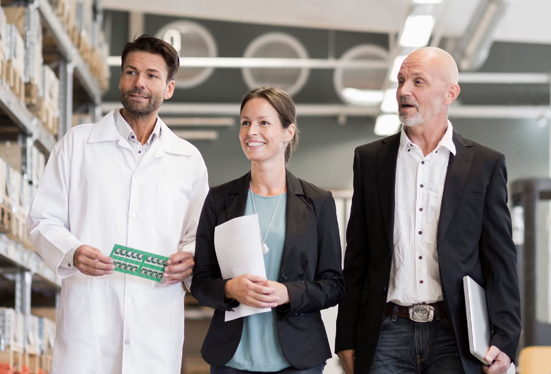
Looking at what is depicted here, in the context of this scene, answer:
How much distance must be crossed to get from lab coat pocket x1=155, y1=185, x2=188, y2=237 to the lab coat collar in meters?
0.15

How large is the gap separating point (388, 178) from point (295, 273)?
17.8 inches

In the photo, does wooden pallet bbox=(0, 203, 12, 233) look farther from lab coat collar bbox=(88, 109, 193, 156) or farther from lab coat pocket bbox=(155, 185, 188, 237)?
lab coat pocket bbox=(155, 185, 188, 237)

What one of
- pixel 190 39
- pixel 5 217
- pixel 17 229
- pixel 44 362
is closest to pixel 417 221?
pixel 5 217

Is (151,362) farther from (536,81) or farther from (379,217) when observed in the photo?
(536,81)

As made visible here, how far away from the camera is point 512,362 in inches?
86.2

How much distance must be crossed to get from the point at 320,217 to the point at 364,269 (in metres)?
0.25

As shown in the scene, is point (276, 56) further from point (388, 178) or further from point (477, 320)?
point (477, 320)

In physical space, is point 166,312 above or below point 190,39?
below

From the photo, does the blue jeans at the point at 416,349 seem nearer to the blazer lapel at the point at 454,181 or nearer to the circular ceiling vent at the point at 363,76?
the blazer lapel at the point at 454,181

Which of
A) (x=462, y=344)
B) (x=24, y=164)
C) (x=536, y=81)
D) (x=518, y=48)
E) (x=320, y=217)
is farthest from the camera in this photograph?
(x=518, y=48)

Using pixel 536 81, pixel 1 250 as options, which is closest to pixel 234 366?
pixel 1 250

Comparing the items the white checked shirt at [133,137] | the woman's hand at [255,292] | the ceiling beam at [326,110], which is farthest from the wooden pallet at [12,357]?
the ceiling beam at [326,110]

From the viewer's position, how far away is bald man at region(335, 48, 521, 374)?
218 centimetres

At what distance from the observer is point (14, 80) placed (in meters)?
3.74
